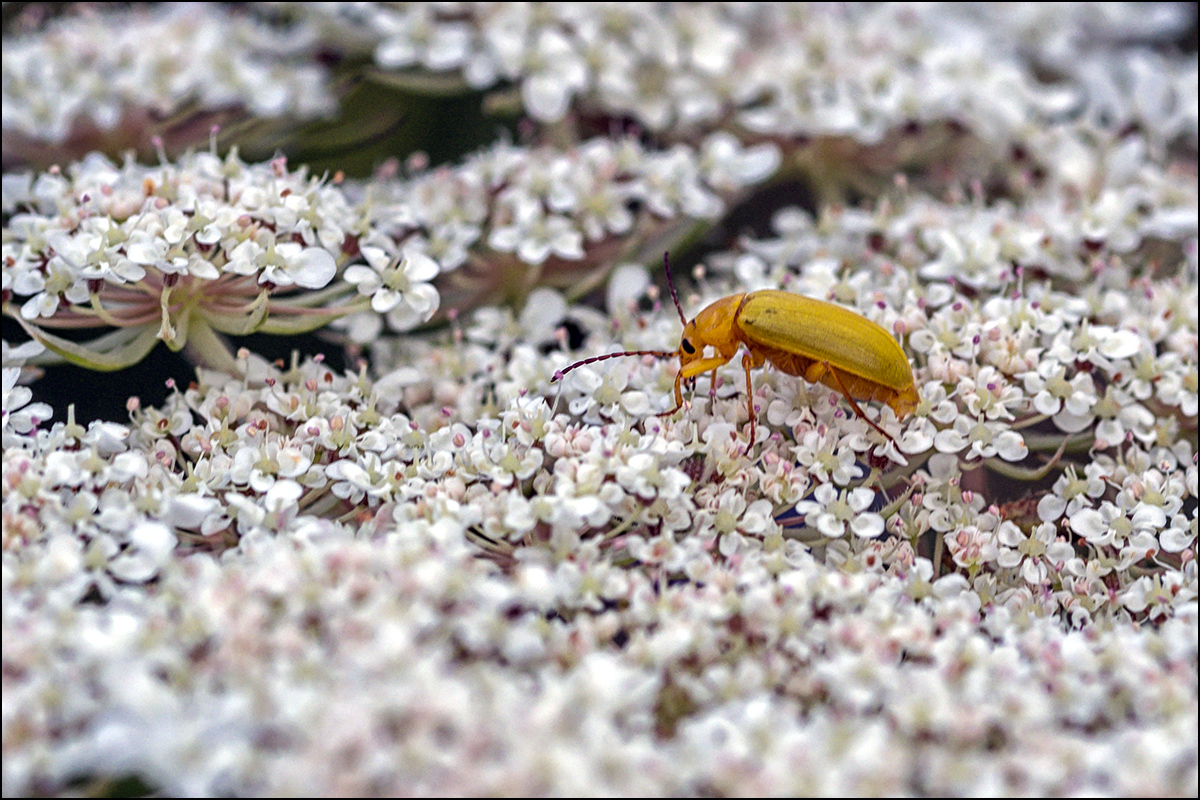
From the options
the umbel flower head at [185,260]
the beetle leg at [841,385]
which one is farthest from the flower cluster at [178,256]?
the beetle leg at [841,385]

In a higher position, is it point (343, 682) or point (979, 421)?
point (979, 421)

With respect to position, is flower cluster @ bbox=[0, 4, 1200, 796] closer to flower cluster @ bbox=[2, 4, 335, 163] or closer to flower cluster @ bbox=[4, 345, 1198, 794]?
flower cluster @ bbox=[4, 345, 1198, 794]

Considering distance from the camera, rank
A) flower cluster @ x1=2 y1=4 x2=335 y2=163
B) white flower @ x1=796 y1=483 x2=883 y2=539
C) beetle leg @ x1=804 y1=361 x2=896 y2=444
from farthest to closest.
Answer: flower cluster @ x1=2 y1=4 x2=335 y2=163
beetle leg @ x1=804 y1=361 x2=896 y2=444
white flower @ x1=796 y1=483 x2=883 y2=539

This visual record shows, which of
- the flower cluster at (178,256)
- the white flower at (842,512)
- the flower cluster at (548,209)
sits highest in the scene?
the flower cluster at (548,209)

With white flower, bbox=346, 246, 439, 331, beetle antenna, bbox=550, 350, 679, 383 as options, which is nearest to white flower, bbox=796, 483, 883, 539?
beetle antenna, bbox=550, 350, 679, 383

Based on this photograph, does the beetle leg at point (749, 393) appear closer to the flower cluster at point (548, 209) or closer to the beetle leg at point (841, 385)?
the beetle leg at point (841, 385)

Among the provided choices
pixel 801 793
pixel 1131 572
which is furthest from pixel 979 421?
pixel 801 793

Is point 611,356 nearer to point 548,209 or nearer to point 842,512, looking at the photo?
point 842,512

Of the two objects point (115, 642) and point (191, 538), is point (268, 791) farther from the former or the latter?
point (191, 538)
